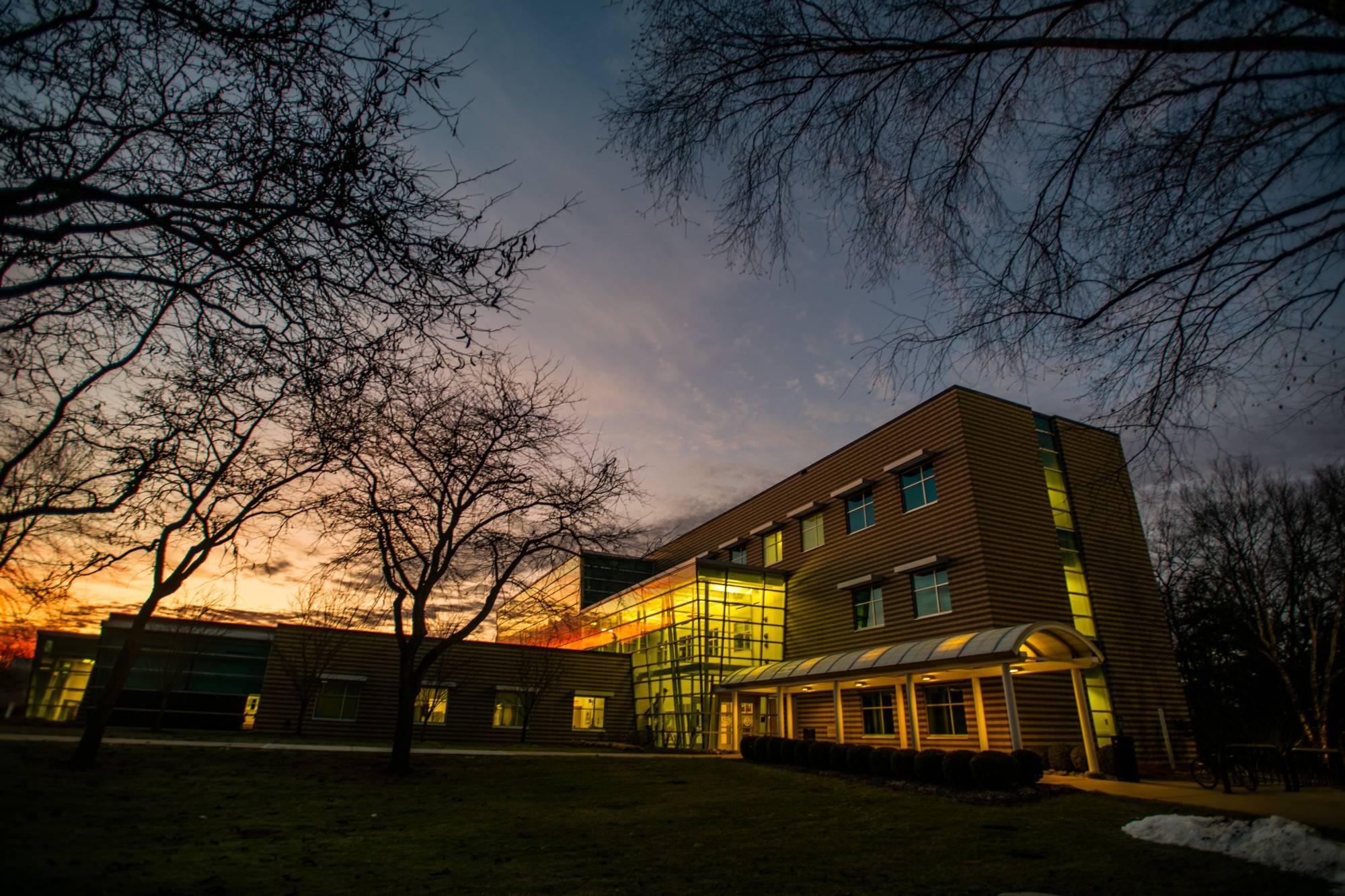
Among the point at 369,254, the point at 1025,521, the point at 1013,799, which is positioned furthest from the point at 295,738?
the point at 1025,521

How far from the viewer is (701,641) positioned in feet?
98.8

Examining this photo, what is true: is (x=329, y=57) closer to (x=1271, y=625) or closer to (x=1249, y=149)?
(x=1249, y=149)

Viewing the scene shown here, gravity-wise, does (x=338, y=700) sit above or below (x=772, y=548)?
below

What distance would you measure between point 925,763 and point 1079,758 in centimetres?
741

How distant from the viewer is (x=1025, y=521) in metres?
23.2

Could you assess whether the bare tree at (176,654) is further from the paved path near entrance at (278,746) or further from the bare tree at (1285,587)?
the bare tree at (1285,587)

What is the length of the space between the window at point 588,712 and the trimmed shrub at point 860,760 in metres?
20.0

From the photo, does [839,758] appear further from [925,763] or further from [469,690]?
[469,690]

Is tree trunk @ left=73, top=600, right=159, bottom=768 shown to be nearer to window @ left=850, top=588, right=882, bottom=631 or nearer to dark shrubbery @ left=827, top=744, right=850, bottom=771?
dark shrubbery @ left=827, top=744, right=850, bottom=771

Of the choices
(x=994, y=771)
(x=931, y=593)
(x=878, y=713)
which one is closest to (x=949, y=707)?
(x=878, y=713)

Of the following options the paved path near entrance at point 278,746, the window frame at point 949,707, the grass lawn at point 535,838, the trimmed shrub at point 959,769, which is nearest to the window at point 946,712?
the window frame at point 949,707

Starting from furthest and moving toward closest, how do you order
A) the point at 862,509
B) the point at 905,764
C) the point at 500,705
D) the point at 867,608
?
the point at 500,705, the point at 862,509, the point at 867,608, the point at 905,764

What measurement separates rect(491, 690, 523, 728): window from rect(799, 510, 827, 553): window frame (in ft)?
52.1

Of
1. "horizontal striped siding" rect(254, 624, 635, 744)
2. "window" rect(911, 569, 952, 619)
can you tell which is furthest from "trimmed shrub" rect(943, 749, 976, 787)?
"horizontal striped siding" rect(254, 624, 635, 744)
